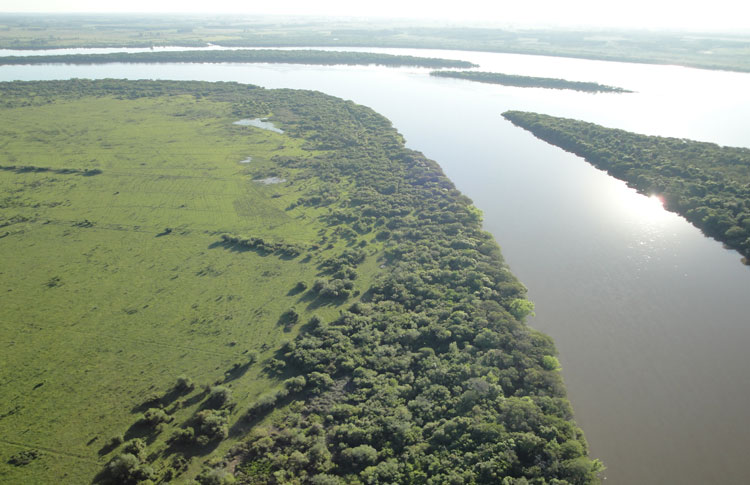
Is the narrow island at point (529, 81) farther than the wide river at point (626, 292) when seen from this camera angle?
Yes

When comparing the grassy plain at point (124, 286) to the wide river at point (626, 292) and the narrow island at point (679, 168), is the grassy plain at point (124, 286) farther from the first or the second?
the narrow island at point (679, 168)

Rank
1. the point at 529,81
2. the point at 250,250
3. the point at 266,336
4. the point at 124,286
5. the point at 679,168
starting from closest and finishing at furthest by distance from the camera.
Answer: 1. the point at 266,336
2. the point at 124,286
3. the point at 250,250
4. the point at 679,168
5. the point at 529,81

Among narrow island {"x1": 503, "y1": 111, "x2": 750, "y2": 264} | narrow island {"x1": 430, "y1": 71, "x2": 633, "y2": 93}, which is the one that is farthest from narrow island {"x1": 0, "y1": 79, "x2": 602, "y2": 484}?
narrow island {"x1": 430, "y1": 71, "x2": 633, "y2": 93}

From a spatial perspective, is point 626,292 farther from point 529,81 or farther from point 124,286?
point 529,81

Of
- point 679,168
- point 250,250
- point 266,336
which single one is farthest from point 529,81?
point 266,336

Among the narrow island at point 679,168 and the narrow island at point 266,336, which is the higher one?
the narrow island at point 679,168

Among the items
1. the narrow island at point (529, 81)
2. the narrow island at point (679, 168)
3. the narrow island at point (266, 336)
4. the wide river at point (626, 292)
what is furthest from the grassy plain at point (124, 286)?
the narrow island at point (529, 81)

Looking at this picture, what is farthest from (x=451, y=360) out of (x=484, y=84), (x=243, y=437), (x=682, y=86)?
(x=682, y=86)
